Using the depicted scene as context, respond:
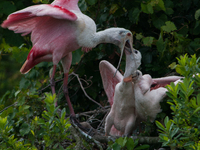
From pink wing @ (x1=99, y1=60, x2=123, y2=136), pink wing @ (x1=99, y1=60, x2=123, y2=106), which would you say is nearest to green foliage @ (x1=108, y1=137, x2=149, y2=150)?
pink wing @ (x1=99, y1=60, x2=123, y2=136)

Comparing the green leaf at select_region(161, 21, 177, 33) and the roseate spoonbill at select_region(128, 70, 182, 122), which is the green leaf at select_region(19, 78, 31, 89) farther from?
the green leaf at select_region(161, 21, 177, 33)

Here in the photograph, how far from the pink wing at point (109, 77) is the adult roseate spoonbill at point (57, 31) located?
267 mm

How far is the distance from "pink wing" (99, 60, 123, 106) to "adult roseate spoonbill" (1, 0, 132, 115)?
27cm

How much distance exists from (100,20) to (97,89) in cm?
84

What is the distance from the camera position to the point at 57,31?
132 inches

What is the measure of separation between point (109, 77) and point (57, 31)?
2.40 ft

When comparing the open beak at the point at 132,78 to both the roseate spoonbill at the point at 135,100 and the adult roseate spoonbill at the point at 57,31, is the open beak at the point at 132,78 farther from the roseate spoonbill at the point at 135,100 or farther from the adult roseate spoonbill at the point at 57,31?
the adult roseate spoonbill at the point at 57,31

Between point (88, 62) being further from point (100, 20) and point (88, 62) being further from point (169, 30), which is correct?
point (169, 30)

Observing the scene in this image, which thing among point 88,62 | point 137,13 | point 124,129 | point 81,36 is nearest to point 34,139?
point 124,129

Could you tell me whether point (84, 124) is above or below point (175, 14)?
below

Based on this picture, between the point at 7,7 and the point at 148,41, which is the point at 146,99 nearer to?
the point at 148,41

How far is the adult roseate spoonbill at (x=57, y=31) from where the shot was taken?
3.15 metres

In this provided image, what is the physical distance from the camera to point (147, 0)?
3.56 metres

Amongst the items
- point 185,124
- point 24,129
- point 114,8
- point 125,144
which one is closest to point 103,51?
point 114,8
